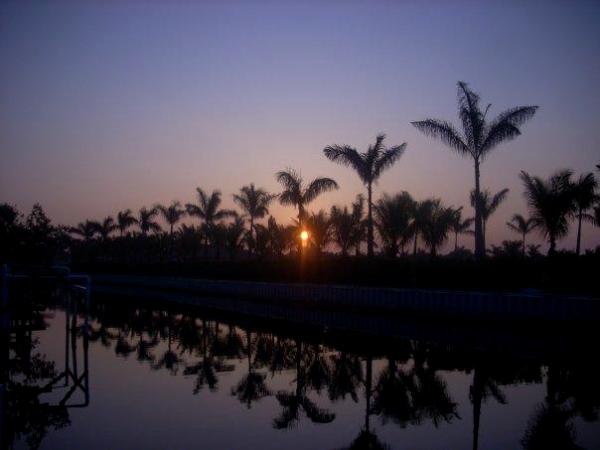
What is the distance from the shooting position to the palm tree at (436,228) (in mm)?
38344

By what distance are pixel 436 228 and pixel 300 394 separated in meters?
29.3

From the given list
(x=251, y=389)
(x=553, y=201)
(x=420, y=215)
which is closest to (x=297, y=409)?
(x=251, y=389)

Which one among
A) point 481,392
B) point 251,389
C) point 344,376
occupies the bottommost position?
point 251,389

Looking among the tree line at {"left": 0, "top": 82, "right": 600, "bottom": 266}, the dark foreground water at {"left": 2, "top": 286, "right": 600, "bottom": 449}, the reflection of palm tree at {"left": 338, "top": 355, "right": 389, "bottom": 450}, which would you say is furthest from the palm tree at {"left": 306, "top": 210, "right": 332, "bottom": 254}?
the reflection of palm tree at {"left": 338, "top": 355, "right": 389, "bottom": 450}

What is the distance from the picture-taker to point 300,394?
1084 cm

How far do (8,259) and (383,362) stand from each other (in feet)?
51.0

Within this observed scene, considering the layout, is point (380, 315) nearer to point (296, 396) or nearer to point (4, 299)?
point (296, 396)

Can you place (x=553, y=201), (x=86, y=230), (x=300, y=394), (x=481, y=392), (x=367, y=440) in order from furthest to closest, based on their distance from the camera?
(x=86, y=230) < (x=553, y=201) < (x=300, y=394) < (x=481, y=392) < (x=367, y=440)

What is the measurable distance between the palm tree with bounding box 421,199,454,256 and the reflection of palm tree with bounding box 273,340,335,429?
1102 inches

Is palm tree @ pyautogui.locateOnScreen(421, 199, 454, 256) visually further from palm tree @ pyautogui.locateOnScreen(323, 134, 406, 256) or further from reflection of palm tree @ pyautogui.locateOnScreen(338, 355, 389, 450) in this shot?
reflection of palm tree @ pyautogui.locateOnScreen(338, 355, 389, 450)

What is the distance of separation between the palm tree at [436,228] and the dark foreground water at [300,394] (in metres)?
21.8

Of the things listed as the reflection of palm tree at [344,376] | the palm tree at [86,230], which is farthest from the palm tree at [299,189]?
the palm tree at [86,230]

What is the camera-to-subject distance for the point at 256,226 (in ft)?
164

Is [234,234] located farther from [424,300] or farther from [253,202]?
[424,300]
